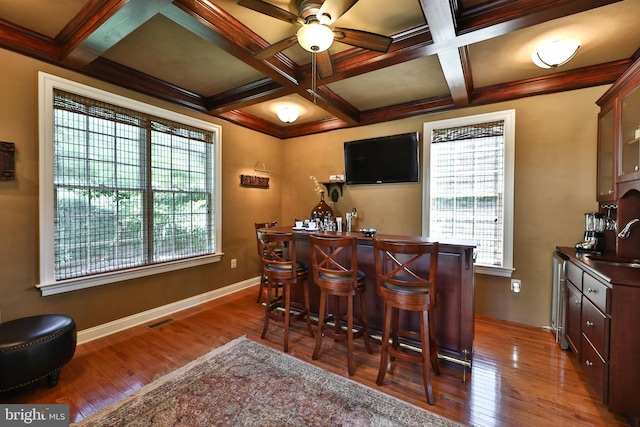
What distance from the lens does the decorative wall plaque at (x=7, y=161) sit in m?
2.14

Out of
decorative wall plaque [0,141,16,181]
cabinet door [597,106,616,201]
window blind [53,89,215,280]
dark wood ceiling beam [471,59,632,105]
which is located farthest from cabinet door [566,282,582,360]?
Answer: decorative wall plaque [0,141,16,181]

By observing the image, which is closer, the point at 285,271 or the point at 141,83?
the point at 285,271

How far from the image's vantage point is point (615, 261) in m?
2.11

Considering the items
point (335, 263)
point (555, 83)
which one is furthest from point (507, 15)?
point (335, 263)

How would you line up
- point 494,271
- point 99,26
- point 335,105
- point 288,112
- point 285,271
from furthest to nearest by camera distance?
1. point 288,112
2. point 335,105
3. point 494,271
4. point 285,271
5. point 99,26

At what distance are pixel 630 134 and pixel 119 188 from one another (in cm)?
473

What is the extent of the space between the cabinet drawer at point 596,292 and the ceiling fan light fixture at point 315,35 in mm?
2391

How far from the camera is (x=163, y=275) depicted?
326cm

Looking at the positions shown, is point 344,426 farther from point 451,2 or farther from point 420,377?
point 451,2

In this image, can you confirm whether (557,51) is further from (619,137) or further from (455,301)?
(455,301)

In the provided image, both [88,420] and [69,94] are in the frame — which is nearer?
[88,420]

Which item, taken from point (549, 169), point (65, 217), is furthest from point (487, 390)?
point (65, 217)

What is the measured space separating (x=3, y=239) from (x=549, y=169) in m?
5.26

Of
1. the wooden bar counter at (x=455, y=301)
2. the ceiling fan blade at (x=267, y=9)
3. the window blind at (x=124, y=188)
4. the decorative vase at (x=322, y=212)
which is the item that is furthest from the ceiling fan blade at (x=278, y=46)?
the decorative vase at (x=322, y=212)
